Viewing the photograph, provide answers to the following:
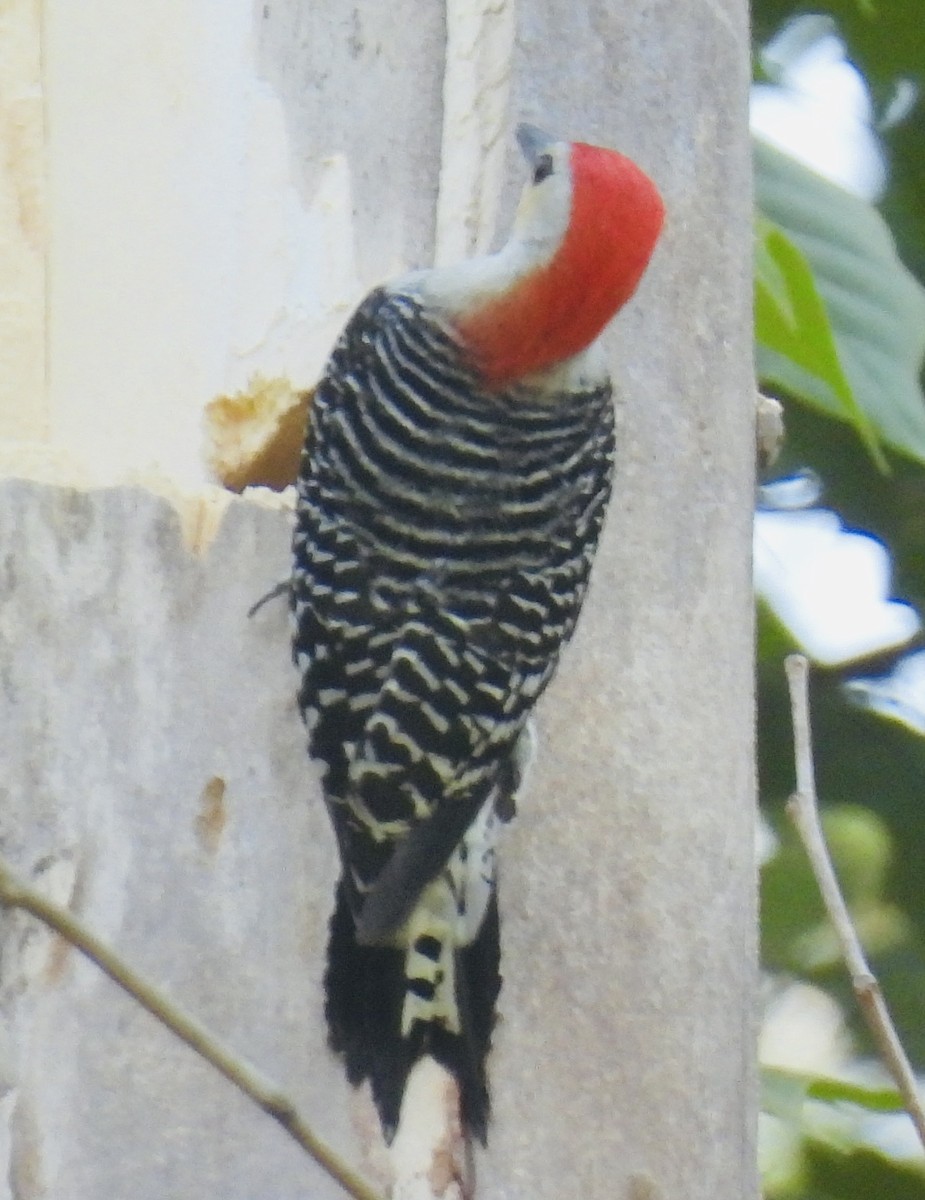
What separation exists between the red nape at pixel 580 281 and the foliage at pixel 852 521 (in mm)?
231

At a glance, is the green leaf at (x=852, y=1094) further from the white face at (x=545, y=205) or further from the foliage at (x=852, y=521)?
the white face at (x=545, y=205)

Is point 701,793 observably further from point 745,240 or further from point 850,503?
point 850,503

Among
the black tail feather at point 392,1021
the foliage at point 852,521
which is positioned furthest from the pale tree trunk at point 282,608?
the foliage at point 852,521

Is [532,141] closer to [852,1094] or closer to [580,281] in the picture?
[580,281]

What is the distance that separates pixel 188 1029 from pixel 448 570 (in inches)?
51.8

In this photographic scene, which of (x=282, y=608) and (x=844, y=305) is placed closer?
(x=282, y=608)

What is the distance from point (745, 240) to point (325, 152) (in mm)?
525

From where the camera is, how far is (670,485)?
2572 mm

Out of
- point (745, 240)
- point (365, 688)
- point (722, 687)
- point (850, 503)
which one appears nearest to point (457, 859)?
point (365, 688)

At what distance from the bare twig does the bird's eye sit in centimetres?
74

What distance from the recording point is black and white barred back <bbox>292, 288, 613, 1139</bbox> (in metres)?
2.22

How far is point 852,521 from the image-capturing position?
3.96 meters

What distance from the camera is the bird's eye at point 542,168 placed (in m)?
2.43

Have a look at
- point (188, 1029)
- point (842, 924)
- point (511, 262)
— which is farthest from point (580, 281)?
point (188, 1029)
